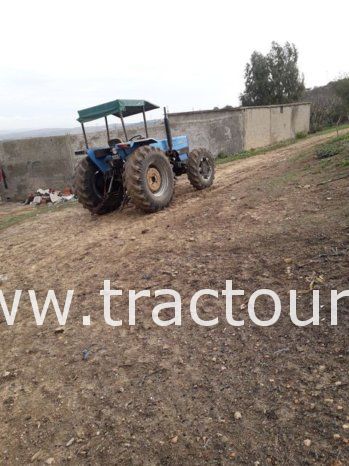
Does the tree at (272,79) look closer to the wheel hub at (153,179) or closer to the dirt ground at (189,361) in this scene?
the wheel hub at (153,179)

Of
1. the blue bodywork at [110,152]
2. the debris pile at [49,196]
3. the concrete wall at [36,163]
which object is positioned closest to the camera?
the blue bodywork at [110,152]

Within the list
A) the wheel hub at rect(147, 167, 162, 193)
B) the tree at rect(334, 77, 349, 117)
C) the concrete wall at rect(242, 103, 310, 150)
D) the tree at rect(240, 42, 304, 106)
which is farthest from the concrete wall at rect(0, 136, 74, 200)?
the tree at rect(240, 42, 304, 106)

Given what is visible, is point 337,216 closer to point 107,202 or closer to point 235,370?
point 235,370

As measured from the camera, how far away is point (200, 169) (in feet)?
26.9

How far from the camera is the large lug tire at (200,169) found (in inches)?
315

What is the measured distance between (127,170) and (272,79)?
28636mm

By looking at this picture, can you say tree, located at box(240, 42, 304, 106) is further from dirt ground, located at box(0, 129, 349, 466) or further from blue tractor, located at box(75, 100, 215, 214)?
dirt ground, located at box(0, 129, 349, 466)

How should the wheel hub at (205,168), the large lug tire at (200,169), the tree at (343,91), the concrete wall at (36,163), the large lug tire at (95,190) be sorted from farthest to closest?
the tree at (343,91)
the concrete wall at (36,163)
the wheel hub at (205,168)
the large lug tire at (200,169)
the large lug tire at (95,190)

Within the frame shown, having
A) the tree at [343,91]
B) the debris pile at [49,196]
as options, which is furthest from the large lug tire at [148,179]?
the tree at [343,91]

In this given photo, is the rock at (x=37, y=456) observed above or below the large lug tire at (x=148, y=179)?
below

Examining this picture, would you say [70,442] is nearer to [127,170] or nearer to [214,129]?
[127,170]

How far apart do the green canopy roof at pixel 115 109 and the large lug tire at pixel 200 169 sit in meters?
1.31

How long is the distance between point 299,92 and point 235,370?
33.6m

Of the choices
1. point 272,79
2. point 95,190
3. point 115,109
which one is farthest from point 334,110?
point 95,190
